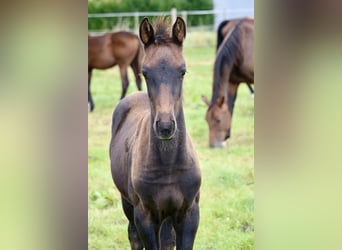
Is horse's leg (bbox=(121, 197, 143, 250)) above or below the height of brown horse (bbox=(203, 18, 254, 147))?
below

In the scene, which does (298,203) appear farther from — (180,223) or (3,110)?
(3,110)

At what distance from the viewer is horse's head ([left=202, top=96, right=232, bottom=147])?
2.36 m

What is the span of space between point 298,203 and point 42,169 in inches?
33.4

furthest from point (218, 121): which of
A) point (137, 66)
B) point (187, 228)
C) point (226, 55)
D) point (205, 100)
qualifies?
point (187, 228)

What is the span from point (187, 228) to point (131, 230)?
0.87 ft

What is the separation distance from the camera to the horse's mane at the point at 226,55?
7.79 feet

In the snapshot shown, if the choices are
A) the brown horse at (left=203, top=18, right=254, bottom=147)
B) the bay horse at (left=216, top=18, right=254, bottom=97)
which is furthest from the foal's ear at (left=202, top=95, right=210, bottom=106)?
the bay horse at (left=216, top=18, right=254, bottom=97)

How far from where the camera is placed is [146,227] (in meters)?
2.12

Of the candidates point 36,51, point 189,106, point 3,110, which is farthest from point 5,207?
point 189,106

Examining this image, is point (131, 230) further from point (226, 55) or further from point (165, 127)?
point (226, 55)

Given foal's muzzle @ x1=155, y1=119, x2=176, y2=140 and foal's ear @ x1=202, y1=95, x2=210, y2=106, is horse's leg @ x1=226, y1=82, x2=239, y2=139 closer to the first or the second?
foal's ear @ x1=202, y1=95, x2=210, y2=106

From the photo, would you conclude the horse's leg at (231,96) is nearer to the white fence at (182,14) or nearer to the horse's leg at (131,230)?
the white fence at (182,14)

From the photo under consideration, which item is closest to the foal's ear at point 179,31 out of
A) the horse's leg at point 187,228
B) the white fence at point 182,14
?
the white fence at point 182,14

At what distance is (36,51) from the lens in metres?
2.17
